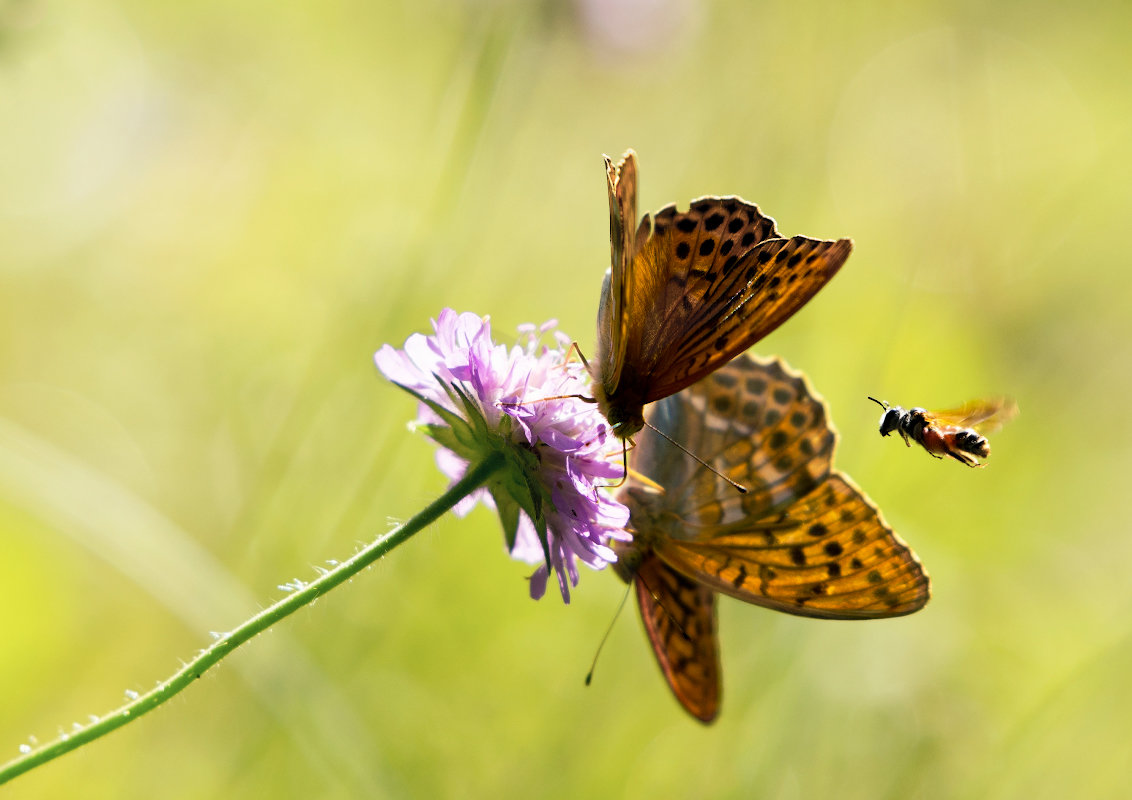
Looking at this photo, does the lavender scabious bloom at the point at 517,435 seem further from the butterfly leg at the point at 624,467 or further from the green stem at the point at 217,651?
the green stem at the point at 217,651

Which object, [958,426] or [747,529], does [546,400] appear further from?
[958,426]

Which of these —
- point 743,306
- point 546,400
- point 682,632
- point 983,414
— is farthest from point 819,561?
point 546,400

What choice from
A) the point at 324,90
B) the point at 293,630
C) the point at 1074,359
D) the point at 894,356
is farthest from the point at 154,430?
the point at 1074,359

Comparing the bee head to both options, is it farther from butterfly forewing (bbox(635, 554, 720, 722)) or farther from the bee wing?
butterfly forewing (bbox(635, 554, 720, 722))

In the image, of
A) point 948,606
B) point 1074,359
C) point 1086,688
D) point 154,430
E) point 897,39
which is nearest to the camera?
point 1086,688

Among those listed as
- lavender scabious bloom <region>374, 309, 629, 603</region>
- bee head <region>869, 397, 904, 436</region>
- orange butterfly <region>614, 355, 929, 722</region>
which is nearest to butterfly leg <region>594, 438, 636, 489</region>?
lavender scabious bloom <region>374, 309, 629, 603</region>

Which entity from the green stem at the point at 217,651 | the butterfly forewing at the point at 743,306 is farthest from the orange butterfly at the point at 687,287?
the green stem at the point at 217,651

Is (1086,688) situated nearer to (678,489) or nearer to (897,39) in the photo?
(678,489)
